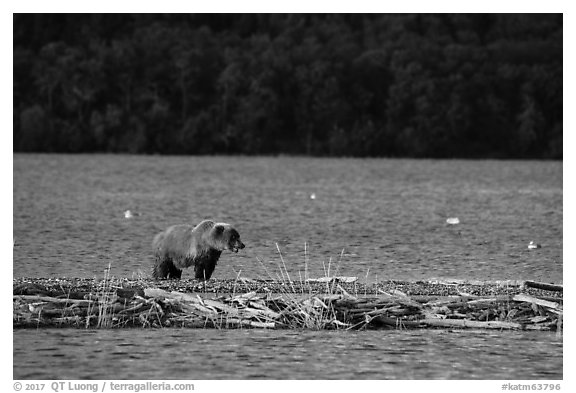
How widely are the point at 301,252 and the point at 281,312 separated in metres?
9.30

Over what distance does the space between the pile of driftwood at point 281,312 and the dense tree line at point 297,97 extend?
3419 inches

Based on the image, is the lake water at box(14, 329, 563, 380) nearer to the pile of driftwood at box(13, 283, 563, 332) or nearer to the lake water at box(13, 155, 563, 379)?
the lake water at box(13, 155, 563, 379)

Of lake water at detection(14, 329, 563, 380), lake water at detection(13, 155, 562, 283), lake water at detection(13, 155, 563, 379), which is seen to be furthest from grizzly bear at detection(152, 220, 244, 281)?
lake water at detection(14, 329, 563, 380)

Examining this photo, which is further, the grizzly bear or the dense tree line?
the dense tree line

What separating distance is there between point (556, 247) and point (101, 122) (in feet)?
278

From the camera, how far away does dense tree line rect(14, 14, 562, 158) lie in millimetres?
105062

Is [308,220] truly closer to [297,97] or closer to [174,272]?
[174,272]

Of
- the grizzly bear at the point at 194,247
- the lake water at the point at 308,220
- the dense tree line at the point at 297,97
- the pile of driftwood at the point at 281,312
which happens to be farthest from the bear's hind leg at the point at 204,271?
the dense tree line at the point at 297,97

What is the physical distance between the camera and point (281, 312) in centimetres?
1457

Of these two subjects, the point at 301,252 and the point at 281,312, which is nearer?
the point at 281,312

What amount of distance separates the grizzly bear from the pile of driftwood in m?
2.75

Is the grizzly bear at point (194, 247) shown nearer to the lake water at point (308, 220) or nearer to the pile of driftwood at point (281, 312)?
the lake water at point (308, 220)

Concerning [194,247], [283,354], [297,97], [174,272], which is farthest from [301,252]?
[297,97]

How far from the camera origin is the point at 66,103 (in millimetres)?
109375
